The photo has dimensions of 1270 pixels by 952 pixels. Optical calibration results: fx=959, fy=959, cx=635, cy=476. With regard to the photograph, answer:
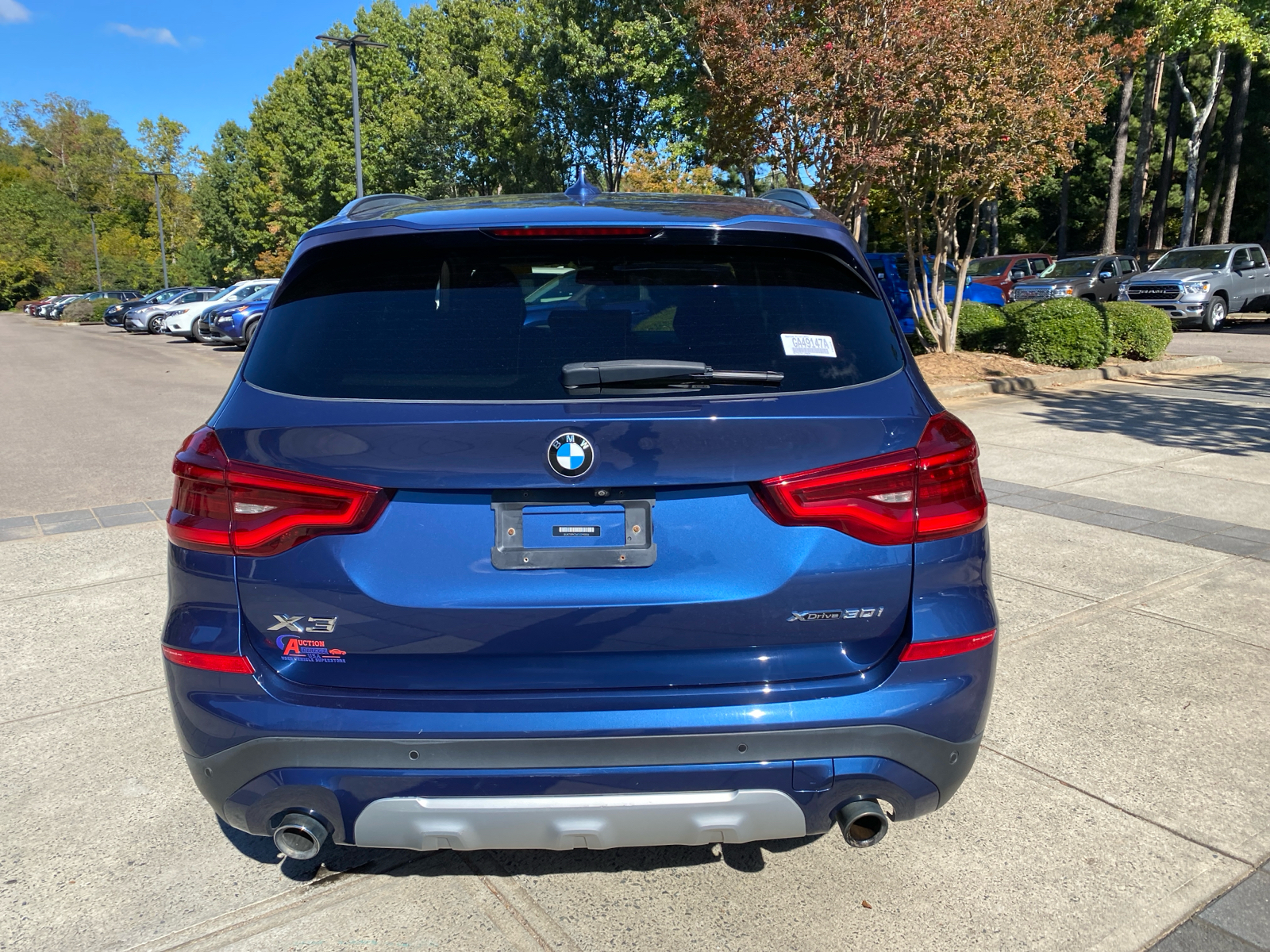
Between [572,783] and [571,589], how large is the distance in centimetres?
44

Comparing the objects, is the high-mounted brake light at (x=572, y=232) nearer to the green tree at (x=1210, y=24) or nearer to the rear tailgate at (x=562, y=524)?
the rear tailgate at (x=562, y=524)

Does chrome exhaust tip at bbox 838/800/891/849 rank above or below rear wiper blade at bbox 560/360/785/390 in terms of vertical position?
below

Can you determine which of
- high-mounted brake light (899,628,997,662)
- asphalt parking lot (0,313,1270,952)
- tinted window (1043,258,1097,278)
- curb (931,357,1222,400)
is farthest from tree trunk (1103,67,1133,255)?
high-mounted brake light (899,628,997,662)

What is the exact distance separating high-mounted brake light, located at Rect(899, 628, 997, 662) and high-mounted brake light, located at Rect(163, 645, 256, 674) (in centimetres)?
152

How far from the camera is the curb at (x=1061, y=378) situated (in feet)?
41.7

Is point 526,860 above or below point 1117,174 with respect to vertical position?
below

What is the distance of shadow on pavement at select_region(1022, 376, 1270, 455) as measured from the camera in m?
9.48

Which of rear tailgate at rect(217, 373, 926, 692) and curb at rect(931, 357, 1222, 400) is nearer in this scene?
rear tailgate at rect(217, 373, 926, 692)

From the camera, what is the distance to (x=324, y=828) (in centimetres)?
225

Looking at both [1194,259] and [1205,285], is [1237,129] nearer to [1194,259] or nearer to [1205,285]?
[1194,259]

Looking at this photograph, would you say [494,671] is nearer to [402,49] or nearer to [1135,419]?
[1135,419]

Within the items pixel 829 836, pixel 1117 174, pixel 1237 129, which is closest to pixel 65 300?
pixel 1117 174

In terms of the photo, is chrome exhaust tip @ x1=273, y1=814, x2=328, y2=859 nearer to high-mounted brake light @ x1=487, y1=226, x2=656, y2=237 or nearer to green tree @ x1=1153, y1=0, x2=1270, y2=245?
high-mounted brake light @ x1=487, y1=226, x2=656, y2=237

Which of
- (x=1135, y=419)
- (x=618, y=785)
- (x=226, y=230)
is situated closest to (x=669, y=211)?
(x=618, y=785)
